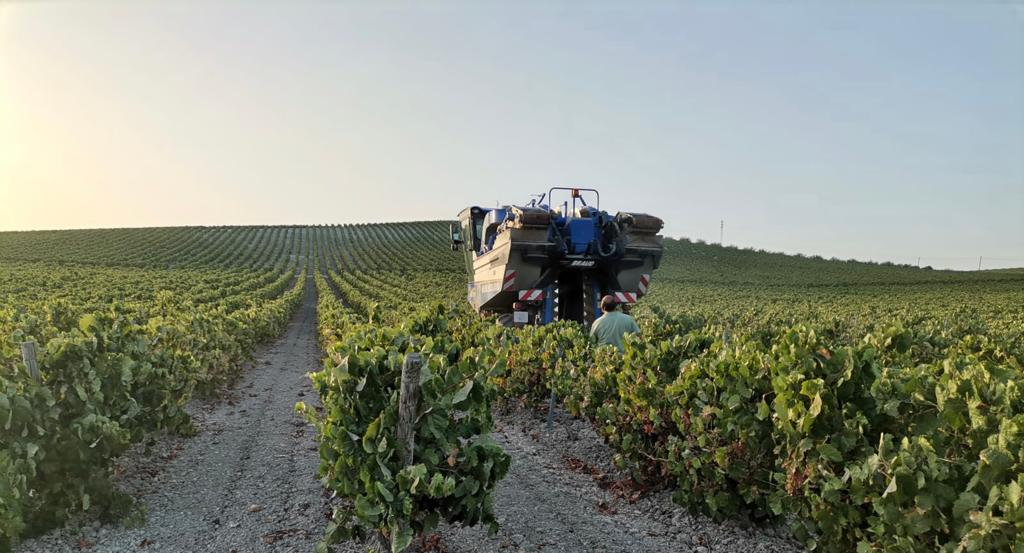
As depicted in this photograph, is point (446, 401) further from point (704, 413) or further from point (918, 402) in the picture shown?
point (918, 402)

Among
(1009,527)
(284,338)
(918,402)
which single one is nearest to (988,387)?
(918,402)

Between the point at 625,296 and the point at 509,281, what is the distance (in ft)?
8.27

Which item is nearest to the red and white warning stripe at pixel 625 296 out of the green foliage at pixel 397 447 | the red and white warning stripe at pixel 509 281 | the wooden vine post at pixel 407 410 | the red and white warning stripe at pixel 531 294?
the red and white warning stripe at pixel 531 294

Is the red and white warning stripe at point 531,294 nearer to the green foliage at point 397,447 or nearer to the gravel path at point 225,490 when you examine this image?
the gravel path at point 225,490

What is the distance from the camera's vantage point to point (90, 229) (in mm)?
85562

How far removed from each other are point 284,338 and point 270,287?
15.3 meters

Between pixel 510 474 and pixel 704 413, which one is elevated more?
pixel 704 413

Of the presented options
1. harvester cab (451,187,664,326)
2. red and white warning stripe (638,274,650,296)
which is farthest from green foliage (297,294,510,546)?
red and white warning stripe (638,274,650,296)

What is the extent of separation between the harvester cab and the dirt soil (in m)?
3.24

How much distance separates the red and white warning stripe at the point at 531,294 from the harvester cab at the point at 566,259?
19 millimetres

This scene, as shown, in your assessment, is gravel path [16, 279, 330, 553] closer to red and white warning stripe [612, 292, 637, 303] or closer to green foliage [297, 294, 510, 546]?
green foliage [297, 294, 510, 546]

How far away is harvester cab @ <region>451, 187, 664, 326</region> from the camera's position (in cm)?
1120

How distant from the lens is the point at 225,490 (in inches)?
247

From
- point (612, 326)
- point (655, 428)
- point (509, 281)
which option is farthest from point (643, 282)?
point (655, 428)
